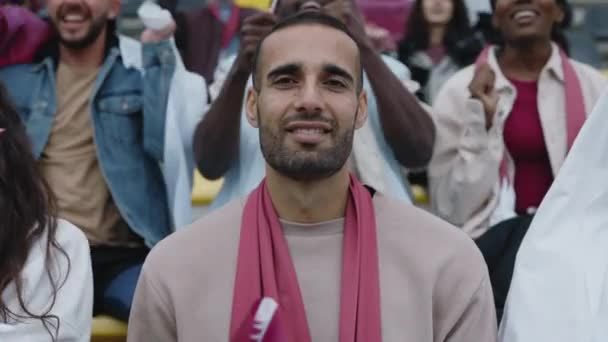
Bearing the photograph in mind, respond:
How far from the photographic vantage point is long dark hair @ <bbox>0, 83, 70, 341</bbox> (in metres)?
3.56

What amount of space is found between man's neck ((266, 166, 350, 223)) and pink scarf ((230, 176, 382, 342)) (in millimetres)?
25

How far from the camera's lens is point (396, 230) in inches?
126

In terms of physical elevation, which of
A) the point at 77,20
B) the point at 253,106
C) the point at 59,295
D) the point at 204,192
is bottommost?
the point at 204,192

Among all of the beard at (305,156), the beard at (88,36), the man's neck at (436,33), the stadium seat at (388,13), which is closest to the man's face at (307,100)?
the beard at (305,156)

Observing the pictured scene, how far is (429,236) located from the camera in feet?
10.4

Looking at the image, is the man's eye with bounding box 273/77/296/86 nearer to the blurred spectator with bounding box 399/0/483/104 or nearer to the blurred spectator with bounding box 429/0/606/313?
the blurred spectator with bounding box 429/0/606/313

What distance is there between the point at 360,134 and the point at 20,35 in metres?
1.33

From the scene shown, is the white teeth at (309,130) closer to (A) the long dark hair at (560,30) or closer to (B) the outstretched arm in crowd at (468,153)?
(B) the outstretched arm in crowd at (468,153)

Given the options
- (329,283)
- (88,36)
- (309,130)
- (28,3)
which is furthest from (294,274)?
(28,3)

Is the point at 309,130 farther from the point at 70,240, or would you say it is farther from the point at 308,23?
the point at 70,240

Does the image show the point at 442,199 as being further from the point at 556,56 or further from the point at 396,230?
the point at 396,230

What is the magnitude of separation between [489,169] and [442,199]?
251 millimetres

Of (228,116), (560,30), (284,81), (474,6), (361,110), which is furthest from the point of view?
(474,6)

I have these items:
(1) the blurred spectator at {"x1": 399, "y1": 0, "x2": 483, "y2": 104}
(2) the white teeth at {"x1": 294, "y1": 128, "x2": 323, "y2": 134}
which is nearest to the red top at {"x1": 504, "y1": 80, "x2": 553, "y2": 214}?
(1) the blurred spectator at {"x1": 399, "y1": 0, "x2": 483, "y2": 104}
